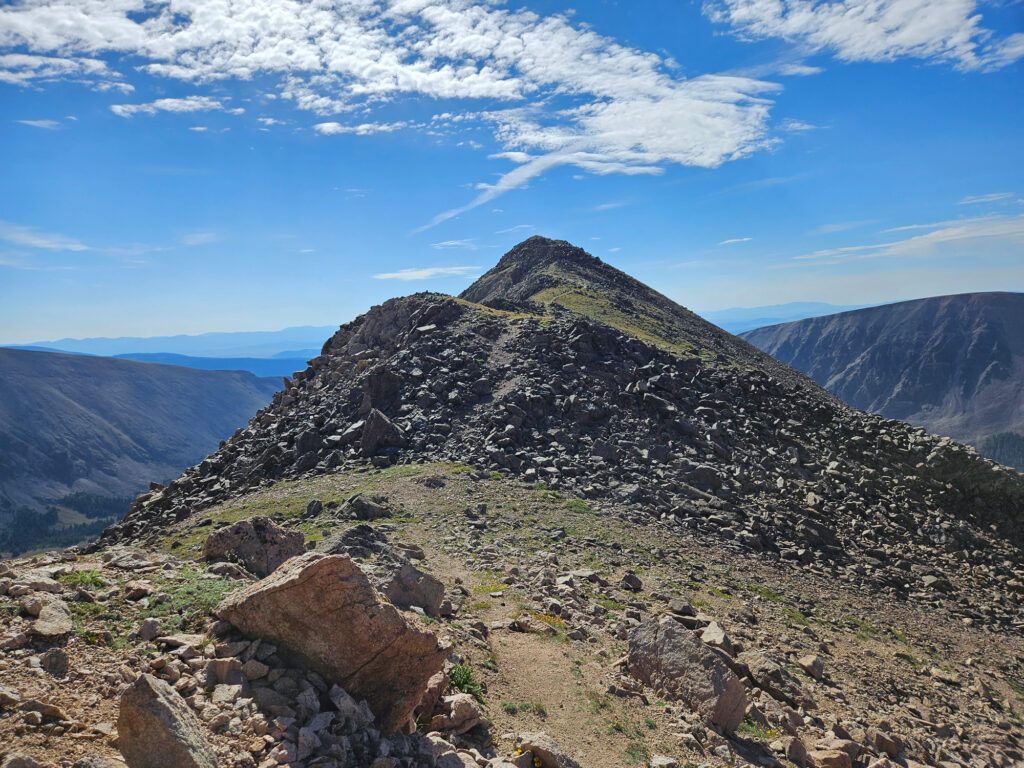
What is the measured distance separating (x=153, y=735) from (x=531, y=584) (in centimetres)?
1443

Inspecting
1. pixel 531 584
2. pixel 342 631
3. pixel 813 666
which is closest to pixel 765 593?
pixel 813 666

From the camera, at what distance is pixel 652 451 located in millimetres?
34125

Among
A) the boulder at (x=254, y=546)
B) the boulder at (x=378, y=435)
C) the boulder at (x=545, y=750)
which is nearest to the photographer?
the boulder at (x=545, y=750)

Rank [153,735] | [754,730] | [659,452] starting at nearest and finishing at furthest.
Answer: [153,735] < [754,730] < [659,452]

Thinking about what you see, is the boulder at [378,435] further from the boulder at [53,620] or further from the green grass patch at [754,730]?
the boulder at [53,620]

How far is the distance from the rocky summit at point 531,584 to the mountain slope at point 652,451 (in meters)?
0.20

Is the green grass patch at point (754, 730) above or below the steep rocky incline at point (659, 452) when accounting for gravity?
below

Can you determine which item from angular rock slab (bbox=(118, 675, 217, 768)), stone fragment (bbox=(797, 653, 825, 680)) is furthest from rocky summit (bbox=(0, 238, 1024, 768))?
stone fragment (bbox=(797, 653, 825, 680))

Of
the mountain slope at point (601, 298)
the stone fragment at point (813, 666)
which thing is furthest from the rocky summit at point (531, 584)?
the mountain slope at point (601, 298)

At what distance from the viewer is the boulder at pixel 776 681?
616 inches

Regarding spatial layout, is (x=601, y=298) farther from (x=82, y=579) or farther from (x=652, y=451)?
(x=82, y=579)

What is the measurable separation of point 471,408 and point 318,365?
66.7ft

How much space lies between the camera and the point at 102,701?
7988mm

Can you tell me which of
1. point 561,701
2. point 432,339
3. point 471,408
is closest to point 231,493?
point 471,408
